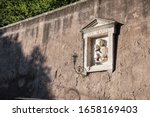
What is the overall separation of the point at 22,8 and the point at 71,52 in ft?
23.4

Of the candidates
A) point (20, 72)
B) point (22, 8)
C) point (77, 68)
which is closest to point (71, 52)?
point (77, 68)

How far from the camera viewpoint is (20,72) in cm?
1325

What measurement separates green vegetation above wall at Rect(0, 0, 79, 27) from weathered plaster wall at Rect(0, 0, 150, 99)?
261 cm

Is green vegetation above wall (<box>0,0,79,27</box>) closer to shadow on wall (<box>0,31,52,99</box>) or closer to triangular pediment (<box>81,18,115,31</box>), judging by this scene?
shadow on wall (<box>0,31,52,99</box>)

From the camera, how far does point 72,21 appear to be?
11398mm

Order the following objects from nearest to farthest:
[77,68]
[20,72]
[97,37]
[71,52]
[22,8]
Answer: [97,37]
[77,68]
[71,52]
[20,72]
[22,8]

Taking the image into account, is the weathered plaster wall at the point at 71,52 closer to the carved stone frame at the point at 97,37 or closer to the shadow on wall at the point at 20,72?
the shadow on wall at the point at 20,72

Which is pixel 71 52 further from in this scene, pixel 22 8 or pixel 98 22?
pixel 22 8

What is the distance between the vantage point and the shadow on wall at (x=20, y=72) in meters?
12.1

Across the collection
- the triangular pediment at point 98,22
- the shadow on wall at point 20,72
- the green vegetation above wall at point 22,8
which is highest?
the green vegetation above wall at point 22,8

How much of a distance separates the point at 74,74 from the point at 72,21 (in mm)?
1678

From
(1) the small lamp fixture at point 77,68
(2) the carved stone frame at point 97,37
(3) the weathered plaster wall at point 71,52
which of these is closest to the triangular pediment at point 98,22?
(2) the carved stone frame at point 97,37

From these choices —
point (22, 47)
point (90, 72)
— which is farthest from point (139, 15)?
point (22, 47)

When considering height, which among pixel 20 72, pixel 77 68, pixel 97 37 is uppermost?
pixel 97 37
